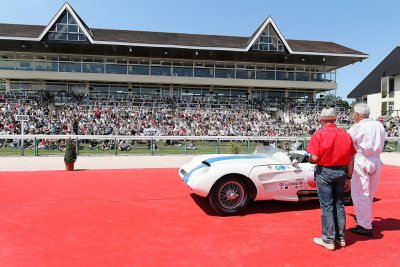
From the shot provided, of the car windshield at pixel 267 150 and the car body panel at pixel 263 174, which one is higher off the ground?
the car windshield at pixel 267 150

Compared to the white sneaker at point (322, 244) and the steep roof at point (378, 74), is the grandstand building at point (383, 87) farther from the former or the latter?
the white sneaker at point (322, 244)

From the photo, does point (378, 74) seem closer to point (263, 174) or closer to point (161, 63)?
point (161, 63)

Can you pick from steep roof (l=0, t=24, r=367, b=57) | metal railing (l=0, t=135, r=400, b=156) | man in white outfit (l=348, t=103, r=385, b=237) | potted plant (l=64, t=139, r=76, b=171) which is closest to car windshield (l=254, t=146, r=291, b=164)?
man in white outfit (l=348, t=103, r=385, b=237)

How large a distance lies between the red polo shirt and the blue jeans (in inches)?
4.6

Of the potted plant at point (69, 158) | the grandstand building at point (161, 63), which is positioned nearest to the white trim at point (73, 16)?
the grandstand building at point (161, 63)

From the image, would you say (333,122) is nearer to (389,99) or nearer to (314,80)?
(314,80)

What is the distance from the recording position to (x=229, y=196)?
5.67 m

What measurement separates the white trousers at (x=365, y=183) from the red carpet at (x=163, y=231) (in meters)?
0.32

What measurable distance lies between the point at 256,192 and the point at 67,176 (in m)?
6.42

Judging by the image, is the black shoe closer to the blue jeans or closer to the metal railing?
the blue jeans

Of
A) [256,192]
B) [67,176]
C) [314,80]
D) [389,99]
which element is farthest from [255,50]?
[256,192]

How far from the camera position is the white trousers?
182 inches

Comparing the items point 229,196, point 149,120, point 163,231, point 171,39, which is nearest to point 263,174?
point 229,196

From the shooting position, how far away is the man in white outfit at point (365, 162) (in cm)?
455
